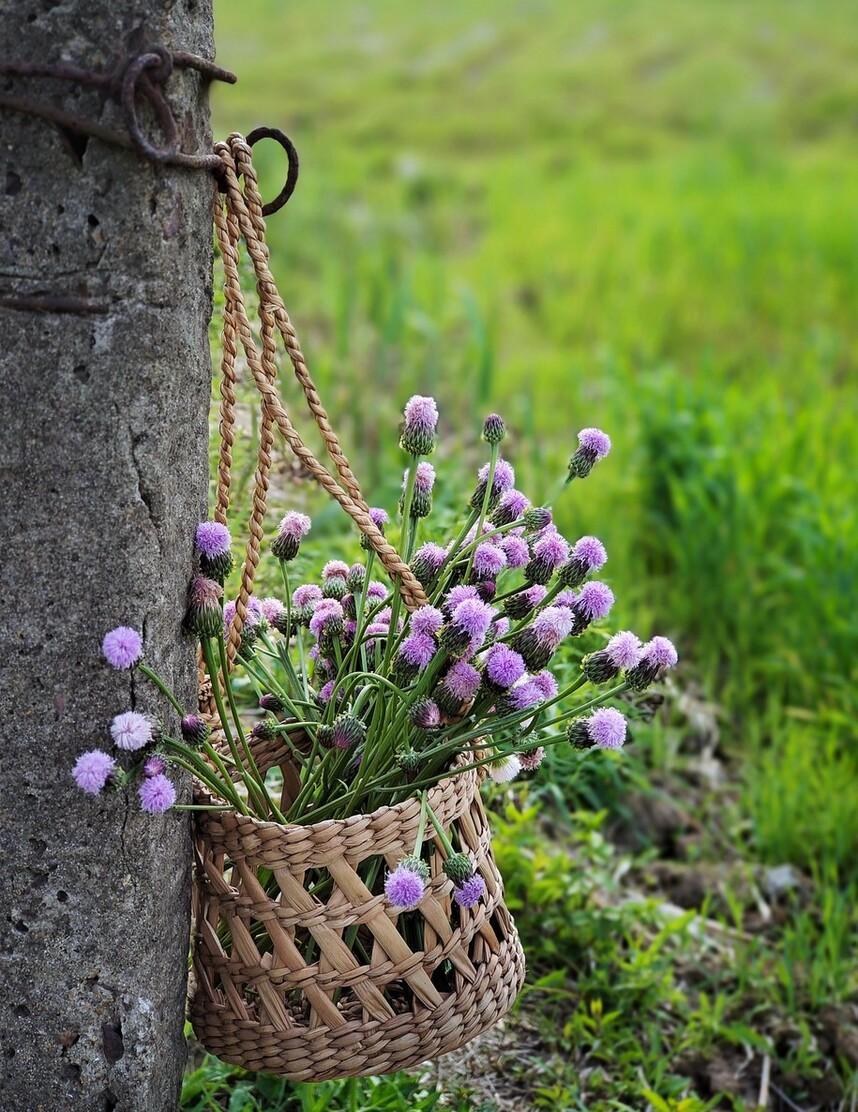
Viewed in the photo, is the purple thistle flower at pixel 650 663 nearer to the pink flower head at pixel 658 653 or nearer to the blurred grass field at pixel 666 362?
the pink flower head at pixel 658 653

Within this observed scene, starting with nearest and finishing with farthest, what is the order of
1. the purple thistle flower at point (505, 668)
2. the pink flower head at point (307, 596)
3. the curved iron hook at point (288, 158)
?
1. the purple thistle flower at point (505, 668)
2. the curved iron hook at point (288, 158)
3. the pink flower head at point (307, 596)

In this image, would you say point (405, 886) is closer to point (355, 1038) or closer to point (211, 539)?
point (355, 1038)

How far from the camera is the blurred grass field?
7.41 feet

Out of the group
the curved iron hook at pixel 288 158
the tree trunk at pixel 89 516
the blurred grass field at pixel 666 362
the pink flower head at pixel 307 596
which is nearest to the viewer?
the tree trunk at pixel 89 516

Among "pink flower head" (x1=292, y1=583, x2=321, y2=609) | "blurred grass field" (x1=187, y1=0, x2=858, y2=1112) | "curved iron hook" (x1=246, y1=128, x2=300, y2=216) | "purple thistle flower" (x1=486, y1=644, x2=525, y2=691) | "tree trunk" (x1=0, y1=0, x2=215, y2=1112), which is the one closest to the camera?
"tree trunk" (x1=0, y1=0, x2=215, y2=1112)

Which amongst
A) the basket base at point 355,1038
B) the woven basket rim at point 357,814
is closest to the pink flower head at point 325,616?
the woven basket rim at point 357,814

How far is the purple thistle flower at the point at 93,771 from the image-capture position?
118cm

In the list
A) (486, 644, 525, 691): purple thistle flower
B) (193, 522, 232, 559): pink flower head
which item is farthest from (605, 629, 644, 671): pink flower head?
(193, 522, 232, 559): pink flower head

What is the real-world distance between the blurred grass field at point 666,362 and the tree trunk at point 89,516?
38 centimetres

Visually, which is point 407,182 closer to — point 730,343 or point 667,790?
point 730,343

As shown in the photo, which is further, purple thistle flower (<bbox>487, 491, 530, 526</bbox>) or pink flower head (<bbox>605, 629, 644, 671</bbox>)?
purple thistle flower (<bbox>487, 491, 530, 526</bbox>)

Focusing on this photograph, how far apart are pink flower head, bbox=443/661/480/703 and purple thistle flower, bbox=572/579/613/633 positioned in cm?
16

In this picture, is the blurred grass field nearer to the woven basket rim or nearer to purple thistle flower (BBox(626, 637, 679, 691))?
the woven basket rim

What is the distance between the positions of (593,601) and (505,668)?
15cm
